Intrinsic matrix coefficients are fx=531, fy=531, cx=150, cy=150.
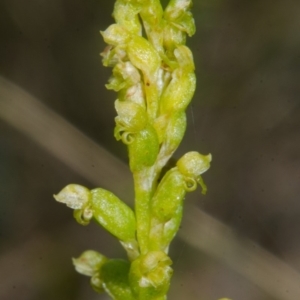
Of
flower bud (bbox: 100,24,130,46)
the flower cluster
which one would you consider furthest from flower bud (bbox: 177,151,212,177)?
flower bud (bbox: 100,24,130,46)

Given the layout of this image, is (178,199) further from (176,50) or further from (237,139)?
(237,139)

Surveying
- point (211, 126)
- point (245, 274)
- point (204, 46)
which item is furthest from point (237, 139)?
point (245, 274)

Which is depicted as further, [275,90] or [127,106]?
[275,90]

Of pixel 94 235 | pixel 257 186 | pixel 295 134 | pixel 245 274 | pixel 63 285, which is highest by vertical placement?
pixel 295 134

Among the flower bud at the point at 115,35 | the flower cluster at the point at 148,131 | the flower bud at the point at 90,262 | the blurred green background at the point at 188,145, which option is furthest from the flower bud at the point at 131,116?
the blurred green background at the point at 188,145

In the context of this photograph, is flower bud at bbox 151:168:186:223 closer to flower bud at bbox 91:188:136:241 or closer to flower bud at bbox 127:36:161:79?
flower bud at bbox 91:188:136:241

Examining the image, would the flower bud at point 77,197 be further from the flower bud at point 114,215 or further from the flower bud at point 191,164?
the flower bud at point 191,164

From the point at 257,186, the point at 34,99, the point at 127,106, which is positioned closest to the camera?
the point at 127,106
